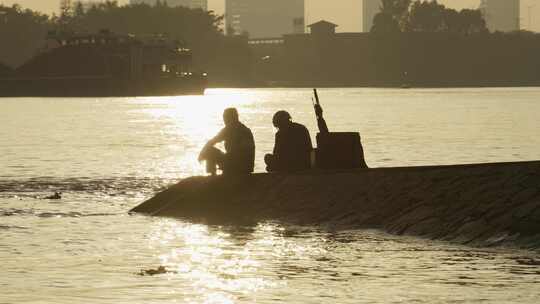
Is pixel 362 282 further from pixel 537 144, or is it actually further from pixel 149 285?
pixel 537 144

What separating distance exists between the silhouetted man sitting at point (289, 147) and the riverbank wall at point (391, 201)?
47cm

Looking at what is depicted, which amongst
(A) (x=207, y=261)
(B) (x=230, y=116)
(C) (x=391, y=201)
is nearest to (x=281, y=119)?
(B) (x=230, y=116)

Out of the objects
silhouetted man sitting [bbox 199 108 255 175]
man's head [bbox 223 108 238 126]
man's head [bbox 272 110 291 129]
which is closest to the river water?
silhouetted man sitting [bbox 199 108 255 175]

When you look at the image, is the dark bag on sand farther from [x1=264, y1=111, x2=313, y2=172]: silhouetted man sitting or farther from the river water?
the river water

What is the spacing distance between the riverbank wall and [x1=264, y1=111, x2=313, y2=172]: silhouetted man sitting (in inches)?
18.6

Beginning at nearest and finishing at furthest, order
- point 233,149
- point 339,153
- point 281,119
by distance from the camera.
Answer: point 281,119 < point 233,149 < point 339,153

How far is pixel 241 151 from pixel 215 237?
10.2ft

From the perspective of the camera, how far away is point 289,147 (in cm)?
2517

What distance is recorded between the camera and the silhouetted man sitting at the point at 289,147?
24.5 meters

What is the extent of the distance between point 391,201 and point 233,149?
3613 millimetres

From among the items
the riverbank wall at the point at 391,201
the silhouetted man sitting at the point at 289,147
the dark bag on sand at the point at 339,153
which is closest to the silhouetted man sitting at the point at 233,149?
the riverbank wall at the point at 391,201

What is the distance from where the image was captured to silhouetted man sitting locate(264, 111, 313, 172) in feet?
80.4

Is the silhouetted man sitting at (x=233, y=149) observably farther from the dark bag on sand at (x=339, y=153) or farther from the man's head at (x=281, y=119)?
the dark bag on sand at (x=339, y=153)

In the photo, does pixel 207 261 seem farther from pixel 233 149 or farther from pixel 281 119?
pixel 233 149
